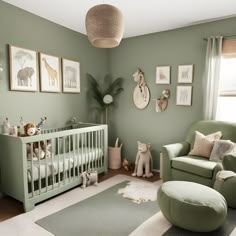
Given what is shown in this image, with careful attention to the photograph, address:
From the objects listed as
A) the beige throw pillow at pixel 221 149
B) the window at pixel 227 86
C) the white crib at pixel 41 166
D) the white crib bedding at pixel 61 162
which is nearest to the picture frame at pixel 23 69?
the white crib at pixel 41 166

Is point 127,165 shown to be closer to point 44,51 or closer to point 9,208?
point 9,208

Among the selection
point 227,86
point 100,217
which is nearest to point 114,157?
point 100,217

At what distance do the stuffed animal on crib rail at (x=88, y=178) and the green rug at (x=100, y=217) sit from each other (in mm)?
371

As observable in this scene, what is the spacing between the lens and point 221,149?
2.70 meters

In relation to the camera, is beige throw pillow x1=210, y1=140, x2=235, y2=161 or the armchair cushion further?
beige throw pillow x1=210, y1=140, x2=235, y2=161

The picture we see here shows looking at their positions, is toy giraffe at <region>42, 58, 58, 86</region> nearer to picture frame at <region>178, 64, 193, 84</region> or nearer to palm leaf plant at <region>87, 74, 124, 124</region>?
palm leaf plant at <region>87, 74, 124, 124</region>

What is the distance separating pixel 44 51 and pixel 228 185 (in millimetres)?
2940

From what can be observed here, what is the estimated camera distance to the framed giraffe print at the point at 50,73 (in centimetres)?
306

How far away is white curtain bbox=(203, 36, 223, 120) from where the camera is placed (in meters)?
3.03

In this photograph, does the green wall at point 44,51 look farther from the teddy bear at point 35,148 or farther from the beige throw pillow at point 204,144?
the beige throw pillow at point 204,144

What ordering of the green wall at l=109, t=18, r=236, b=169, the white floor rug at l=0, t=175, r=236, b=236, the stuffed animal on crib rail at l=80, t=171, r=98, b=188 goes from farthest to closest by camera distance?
the green wall at l=109, t=18, r=236, b=169, the stuffed animal on crib rail at l=80, t=171, r=98, b=188, the white floor rug at l=0, t=175, r=236, b=236

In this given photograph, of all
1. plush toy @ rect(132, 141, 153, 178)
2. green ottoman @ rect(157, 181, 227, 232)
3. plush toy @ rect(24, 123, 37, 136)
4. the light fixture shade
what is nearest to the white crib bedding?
plush toy @ rect(24, 123, 37, 136)

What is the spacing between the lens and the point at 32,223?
210 cm

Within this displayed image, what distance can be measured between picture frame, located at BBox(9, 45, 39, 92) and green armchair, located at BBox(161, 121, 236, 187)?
2055 mm
